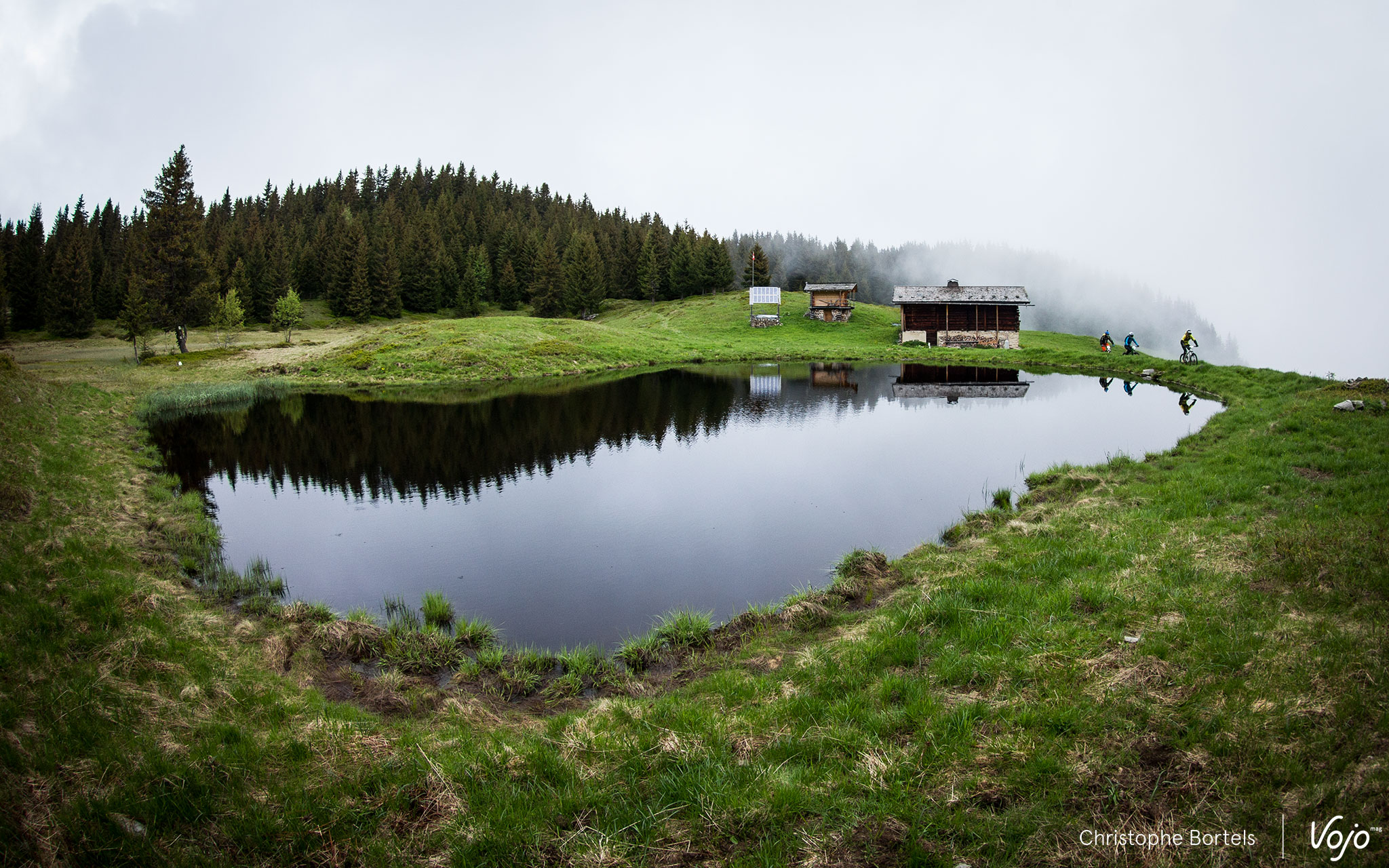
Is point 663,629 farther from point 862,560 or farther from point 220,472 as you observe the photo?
point 220,472

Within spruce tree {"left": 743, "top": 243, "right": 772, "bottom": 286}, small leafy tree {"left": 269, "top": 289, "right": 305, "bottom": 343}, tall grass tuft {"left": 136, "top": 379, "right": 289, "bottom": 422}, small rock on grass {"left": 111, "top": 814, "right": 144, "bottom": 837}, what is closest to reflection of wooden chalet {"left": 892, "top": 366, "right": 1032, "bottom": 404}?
small rock on grass {"left": 111, "top": 814, "right": 144, "bottom": 837}

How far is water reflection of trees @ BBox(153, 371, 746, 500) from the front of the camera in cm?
2034

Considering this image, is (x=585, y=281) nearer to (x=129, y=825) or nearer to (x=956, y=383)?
(x=956, y=383)

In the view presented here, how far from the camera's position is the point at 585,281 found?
99.2 m

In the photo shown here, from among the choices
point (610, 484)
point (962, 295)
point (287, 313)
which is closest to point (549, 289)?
point (287, 313)

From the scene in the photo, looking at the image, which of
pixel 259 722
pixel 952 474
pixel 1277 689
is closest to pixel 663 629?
pixel 259 722

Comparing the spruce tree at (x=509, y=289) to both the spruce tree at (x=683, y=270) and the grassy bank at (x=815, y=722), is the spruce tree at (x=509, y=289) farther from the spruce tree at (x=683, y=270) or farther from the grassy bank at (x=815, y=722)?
the grassy bank at (x=815, y=722)

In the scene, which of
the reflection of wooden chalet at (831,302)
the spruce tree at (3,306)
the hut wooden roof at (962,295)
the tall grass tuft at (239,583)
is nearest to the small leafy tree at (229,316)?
the spruce tree at (3,306)

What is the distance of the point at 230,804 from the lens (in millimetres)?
5457

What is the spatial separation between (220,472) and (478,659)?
17.2m

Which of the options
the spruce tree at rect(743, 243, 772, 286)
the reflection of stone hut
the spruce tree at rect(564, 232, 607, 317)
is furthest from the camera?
the spruce tree at rect(743, 243, 772, 286)

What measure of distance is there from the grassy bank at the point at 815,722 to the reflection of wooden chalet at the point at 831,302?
234ft

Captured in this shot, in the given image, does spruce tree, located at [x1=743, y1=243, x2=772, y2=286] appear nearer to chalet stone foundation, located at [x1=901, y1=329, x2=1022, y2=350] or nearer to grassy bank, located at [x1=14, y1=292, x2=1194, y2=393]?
grassy bank, located at [x1=14, y1=292, x2=1194, y2=393]

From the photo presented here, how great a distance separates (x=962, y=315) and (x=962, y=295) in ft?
6.97
